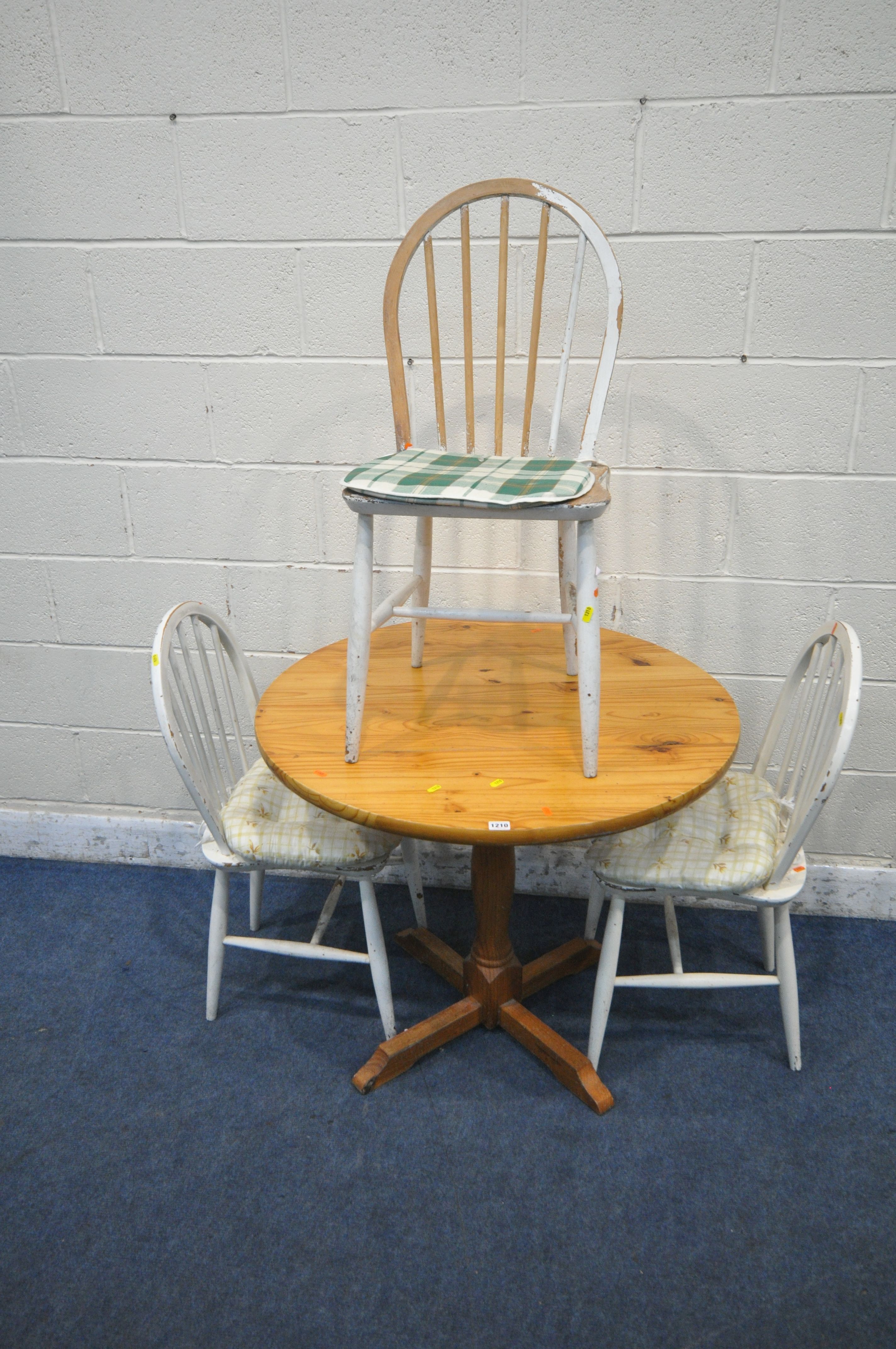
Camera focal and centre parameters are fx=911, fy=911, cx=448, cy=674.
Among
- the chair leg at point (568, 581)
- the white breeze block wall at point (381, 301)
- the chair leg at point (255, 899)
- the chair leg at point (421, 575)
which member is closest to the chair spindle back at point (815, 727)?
the white breeze block wall at point (381, 301)

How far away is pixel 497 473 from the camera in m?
1.42

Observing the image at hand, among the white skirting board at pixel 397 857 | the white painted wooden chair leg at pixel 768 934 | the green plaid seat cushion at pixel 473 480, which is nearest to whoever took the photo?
the green plaid seat cushion at pixel 473 480

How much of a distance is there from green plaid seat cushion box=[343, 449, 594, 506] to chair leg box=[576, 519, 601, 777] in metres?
0.08

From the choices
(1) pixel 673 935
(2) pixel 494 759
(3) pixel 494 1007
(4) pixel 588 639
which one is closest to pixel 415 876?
(3) pixel 494 1007

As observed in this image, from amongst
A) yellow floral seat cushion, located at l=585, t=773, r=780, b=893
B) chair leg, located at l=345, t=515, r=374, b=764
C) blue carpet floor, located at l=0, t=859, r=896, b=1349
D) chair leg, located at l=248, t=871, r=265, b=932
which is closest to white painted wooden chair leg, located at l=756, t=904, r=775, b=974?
blue carpet floor, located at l=0, t=859, r=896, b=1349

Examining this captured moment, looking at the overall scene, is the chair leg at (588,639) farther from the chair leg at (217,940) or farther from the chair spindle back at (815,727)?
the chair leg at (217,940)

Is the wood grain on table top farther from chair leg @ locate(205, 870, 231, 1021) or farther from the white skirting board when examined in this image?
the white skirting board

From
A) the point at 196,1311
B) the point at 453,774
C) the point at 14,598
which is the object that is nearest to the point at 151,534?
the point at 14,598

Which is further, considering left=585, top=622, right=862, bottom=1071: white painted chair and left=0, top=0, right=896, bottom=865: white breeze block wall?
left=0, top=0, right=896, bottom=865: white breeze block wall

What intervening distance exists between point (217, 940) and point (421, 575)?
31.5 inches

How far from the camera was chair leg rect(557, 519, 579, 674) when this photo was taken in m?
1.67

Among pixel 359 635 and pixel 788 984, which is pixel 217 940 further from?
pixel 788 984

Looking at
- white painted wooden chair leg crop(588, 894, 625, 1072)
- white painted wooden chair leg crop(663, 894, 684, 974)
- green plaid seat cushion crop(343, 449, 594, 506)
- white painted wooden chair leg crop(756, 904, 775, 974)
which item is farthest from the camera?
white painted wooden chair leg crop(756, 904, 775, 974)

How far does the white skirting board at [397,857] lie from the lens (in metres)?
2.11
